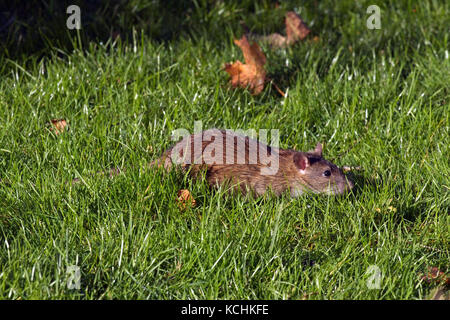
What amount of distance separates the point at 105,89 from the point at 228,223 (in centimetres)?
182

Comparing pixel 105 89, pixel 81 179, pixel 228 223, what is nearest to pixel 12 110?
pixel 105 89

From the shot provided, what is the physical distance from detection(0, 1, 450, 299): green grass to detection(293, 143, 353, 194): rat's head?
0.17 metres

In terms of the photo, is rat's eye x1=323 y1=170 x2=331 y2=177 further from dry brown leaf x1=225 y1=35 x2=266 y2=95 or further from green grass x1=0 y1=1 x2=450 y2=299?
dry brown leaf x1=225 y1=35 x2=266 y2=95

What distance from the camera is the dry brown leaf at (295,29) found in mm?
5680

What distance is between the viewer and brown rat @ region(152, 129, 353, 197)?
402 cm

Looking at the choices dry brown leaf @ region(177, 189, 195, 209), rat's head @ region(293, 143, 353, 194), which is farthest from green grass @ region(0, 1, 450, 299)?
rat's head @ region(293, 143, 353, 194)

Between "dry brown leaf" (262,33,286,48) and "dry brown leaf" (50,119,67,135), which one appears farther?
"dry brown leaf" (262,33,286,48)

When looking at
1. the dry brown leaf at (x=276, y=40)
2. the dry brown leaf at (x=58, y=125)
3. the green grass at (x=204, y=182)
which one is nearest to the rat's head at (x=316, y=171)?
the green grass at (x=204, y=182)

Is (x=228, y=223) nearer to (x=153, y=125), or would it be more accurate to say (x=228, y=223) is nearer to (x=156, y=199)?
(x=156, y=199)

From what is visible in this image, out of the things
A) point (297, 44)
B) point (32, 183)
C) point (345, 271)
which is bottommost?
point (345, 271)

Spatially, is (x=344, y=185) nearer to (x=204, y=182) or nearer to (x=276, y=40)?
(x=204, y=182)

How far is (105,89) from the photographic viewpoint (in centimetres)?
490

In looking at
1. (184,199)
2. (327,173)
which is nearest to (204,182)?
(184,199)
